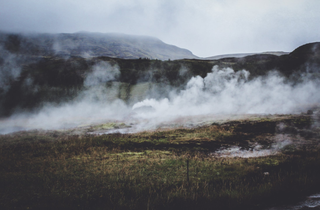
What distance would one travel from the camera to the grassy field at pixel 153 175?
7066 millimetres

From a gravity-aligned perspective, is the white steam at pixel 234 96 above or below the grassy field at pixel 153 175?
above

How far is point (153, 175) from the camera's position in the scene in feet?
32.5

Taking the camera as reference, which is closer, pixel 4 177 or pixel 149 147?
pixel 4 177

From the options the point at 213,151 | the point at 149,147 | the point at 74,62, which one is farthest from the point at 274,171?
the point at 74,62

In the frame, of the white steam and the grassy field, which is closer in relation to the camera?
the grassy field

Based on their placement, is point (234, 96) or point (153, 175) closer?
point (153, 175)

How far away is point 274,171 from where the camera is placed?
Answer: 992 cm

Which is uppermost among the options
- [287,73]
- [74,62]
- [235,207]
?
[74,62]

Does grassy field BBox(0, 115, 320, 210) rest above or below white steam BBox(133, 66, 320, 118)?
below

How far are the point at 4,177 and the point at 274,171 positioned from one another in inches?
544

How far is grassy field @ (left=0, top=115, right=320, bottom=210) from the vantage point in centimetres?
707

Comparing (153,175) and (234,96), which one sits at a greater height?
(234,96)

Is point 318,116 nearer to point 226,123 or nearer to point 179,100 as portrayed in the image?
point 226,123

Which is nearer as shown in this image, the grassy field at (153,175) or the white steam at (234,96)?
the grassy field at (153,175)
